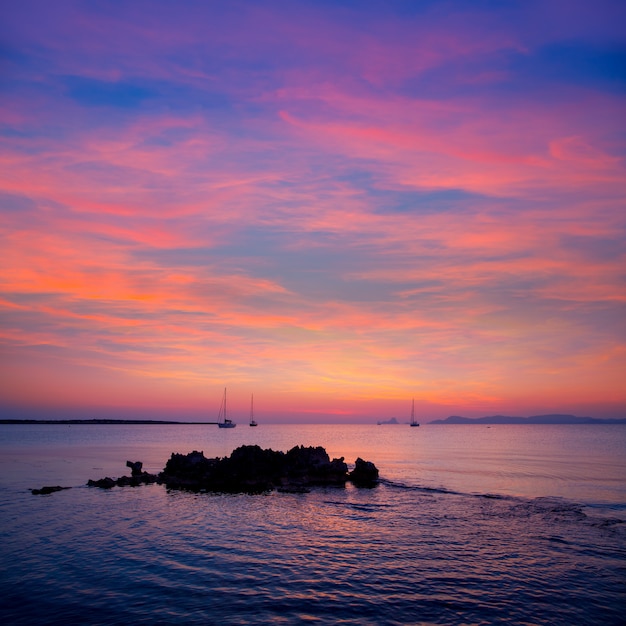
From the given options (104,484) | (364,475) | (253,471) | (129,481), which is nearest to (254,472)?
(253,471)

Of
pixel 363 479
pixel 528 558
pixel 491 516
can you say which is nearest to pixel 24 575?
pixel 528 558

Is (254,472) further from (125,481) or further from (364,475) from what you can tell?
(125,481)

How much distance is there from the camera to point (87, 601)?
22.5 m

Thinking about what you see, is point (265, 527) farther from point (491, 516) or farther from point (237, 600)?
point (491, 516)

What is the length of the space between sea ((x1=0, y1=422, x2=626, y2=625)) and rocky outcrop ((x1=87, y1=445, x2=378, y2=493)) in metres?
5.14

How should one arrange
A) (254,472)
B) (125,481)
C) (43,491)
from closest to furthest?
(43,491), (125,481), (254,472)

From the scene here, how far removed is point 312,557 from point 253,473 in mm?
32469

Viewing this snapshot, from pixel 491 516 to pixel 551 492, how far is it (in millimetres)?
18449

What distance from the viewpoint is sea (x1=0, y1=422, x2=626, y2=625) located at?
2177cm

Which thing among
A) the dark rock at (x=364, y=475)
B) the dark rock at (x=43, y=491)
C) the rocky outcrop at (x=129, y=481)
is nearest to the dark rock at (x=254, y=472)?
the dark rock at (x=364, y=475)

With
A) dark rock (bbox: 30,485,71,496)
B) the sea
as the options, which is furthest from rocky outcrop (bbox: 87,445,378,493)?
dark rock (bbox: 30,485,71,496)

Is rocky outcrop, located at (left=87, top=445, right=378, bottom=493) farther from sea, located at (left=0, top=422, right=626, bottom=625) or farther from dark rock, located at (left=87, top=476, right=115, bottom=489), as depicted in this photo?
sea, located at (left=0, top=422, right=626, bottom=625)

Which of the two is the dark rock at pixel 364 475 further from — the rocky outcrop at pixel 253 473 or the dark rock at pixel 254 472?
the dark rock at pixel 254 472

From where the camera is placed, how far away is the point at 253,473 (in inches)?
2395
